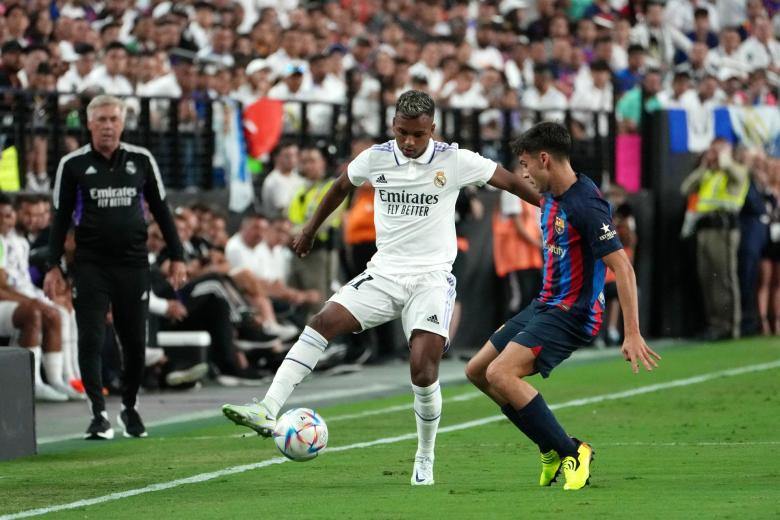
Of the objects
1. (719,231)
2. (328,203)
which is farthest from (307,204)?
(328,203)

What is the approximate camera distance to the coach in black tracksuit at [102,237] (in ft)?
38.4

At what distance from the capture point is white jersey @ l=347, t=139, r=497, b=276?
9.16 metres

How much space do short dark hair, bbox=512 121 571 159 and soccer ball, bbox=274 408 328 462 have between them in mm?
1798

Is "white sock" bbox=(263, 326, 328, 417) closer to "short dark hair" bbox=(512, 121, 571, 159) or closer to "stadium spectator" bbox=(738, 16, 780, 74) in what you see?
"short dark hair" bbox=(512, 121, 571, 159)

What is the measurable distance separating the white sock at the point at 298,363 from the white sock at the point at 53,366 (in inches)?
243

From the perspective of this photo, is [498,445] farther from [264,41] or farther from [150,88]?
[264,41]

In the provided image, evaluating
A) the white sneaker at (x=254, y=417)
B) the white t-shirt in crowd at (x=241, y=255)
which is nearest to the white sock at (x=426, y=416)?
the white sneaker at (x=254, y=417)

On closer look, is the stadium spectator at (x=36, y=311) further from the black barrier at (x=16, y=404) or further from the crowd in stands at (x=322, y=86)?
the black barrier at (x=16, y=404)

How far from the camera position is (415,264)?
917cm

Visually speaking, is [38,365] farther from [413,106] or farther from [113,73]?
[413,106]

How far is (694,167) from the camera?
23.9 metres

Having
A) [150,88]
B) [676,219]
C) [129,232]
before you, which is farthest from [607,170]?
[129,232]

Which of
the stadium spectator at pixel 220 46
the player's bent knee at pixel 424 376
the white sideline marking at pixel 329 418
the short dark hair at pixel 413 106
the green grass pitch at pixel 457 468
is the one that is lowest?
the white sideline marking at pixel 329 418

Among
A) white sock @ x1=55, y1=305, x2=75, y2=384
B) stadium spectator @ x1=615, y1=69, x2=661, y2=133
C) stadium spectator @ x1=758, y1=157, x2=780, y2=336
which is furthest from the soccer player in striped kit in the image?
stadium spectator @ x1=615, y1=69, x2=661, y2=133
